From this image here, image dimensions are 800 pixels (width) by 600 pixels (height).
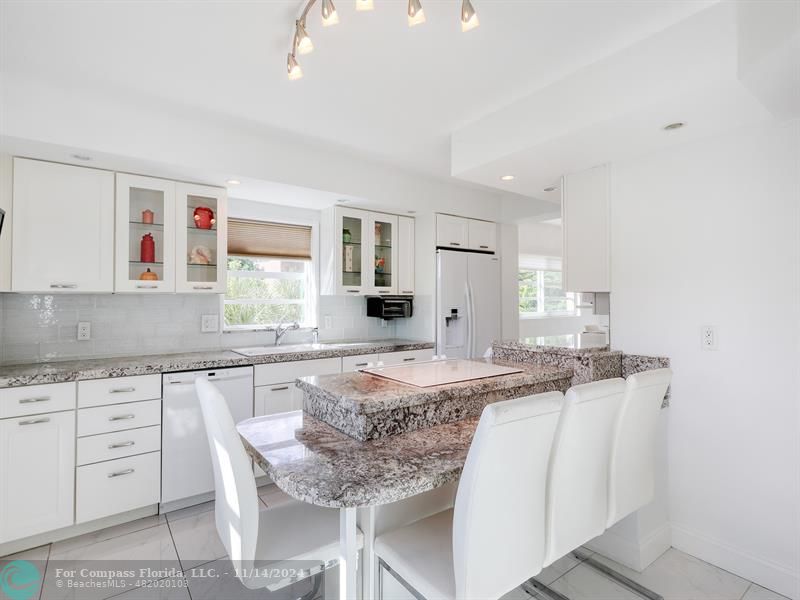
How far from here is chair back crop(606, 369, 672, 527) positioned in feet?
5.09

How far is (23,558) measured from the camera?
218cm

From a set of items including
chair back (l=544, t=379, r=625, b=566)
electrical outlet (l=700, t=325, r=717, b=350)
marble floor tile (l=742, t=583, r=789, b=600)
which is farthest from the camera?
electrical outlet (l=700, t=325, r=717, b=350)

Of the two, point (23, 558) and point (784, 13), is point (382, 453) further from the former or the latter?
point (23, 558)

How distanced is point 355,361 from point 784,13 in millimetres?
2961

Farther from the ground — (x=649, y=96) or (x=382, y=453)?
(x=649, y=96)

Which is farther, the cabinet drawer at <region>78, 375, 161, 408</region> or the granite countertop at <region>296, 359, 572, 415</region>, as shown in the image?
the cabinet drawer at <region>78, 375, 161, 408</region>

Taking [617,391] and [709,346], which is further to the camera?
[709,346]

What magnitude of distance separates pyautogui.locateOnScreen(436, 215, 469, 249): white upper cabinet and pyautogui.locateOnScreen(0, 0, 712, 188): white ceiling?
1.47m

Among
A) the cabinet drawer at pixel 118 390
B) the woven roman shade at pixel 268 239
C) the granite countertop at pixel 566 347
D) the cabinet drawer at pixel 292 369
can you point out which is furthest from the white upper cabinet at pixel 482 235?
the cabinet drawer at pixel 118 390

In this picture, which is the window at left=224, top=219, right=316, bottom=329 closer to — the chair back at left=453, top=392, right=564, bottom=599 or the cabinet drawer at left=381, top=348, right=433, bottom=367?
the cabinet drawer at left=381, top=348, right=433, bottom=367

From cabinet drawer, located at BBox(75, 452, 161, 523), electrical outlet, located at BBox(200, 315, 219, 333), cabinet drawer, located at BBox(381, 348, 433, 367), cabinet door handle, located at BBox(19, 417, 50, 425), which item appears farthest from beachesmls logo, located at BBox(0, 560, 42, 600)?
cabinet drawer, located at BBox(381, 348, 433, 367)

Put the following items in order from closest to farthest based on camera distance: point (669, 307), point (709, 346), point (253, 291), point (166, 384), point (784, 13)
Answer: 1. point (784, 13)
2. point (709, 346)
3. point (669, 307)
4. point (166, 384)
5. point (253, 291)

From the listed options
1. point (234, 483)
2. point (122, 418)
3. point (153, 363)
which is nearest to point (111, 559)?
point (122, 418)

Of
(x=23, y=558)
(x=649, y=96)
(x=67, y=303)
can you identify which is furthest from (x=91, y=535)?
(x=649, y=96)
